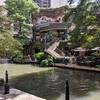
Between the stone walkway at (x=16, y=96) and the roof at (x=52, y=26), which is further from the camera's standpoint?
the roof at (x=52, y=26)

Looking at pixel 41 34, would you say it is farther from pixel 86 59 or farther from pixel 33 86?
pixel 33 86

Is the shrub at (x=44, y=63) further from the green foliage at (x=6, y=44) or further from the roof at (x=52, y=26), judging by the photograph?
the green foliage at (x=6, y=44)

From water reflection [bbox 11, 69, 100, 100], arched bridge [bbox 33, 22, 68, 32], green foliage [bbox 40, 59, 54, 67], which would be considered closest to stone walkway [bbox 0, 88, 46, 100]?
water reflection [bbox 11, 69, 100, 100]

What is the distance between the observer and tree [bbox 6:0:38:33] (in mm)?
39022

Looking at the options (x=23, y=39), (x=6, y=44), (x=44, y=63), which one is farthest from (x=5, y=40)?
(x=23, y=39)

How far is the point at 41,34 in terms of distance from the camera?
147 feet

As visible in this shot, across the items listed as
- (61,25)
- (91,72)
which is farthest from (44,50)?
(91,72)

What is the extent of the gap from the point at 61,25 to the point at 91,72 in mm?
18171

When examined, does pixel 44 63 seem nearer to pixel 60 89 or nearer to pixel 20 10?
pixel 20 10

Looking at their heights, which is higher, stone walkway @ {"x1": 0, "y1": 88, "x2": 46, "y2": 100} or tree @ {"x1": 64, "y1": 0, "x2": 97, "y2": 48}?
tree @ {"x1": 64, "y1": 0, "x2": 97, "y2": 48}

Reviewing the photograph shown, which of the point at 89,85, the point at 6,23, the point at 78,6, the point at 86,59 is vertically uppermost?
the point at 78,6

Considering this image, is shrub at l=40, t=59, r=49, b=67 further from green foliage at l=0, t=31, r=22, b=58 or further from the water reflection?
green foliage at l=0, t=31, r=22, b=58

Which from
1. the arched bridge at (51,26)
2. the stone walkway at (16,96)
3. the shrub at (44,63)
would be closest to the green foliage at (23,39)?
the arched bridge at (51,26)

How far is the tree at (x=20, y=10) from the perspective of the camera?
39022 millimetres
